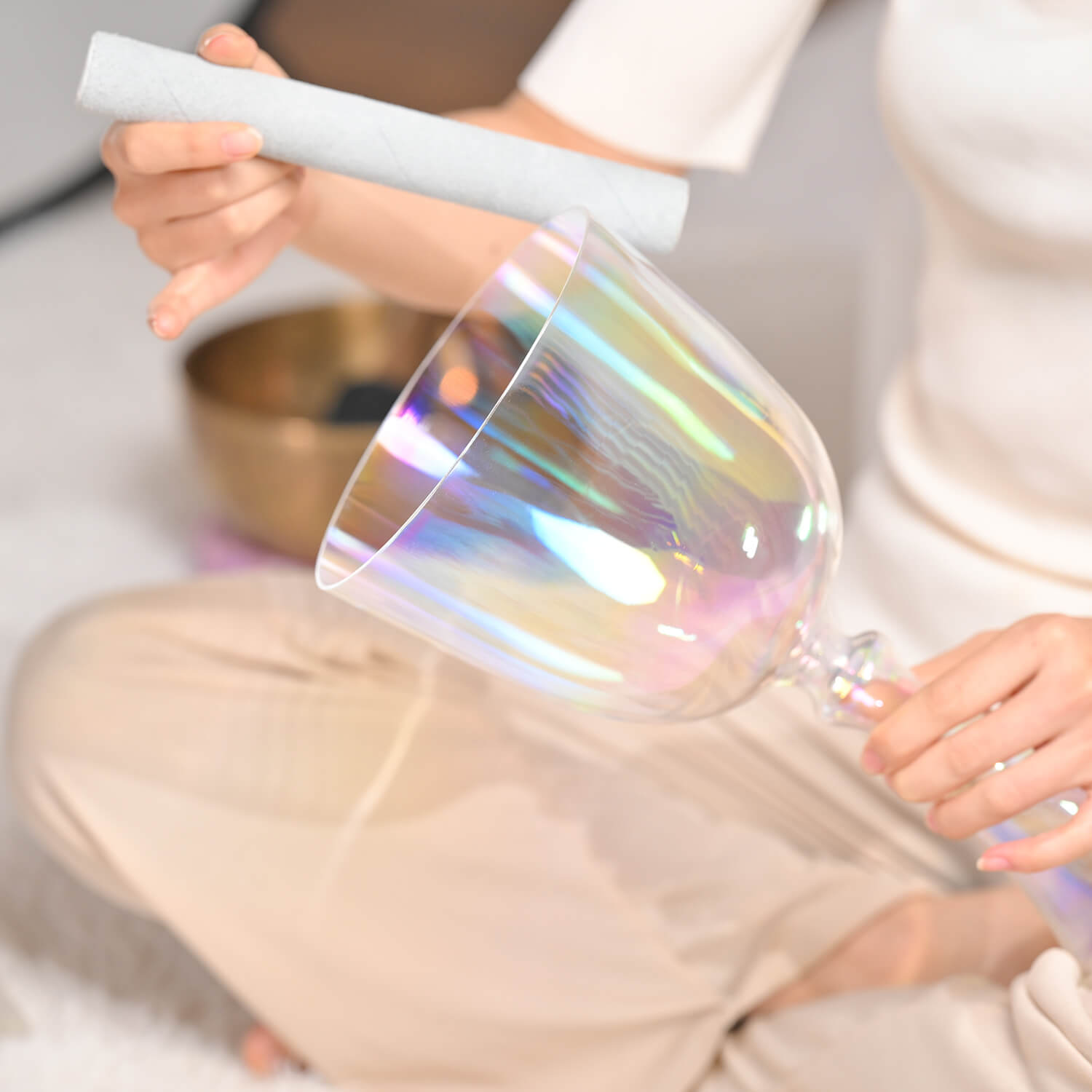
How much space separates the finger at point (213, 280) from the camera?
1.46 ft

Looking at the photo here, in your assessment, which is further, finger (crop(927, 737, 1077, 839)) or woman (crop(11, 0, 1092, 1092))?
woman (crop(11, 0, 1092, 1092))

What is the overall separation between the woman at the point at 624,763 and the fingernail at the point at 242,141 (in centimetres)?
12

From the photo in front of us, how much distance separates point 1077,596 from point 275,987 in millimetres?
430

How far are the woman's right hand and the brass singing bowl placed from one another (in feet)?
1.98

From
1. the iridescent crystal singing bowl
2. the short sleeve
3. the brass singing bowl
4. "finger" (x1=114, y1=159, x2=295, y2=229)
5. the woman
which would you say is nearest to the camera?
the iridescent crystal singing bowl

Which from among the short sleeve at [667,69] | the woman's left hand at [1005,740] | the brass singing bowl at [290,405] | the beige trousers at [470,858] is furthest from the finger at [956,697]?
the brass singing bowl at [290,405]

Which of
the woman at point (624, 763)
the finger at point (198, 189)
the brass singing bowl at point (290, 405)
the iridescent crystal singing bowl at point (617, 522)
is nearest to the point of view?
the iridescent crystal singing bowl at point (617, 522)

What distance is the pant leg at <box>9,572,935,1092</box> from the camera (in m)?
0.64

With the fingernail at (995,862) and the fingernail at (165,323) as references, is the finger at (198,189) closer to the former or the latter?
the fingernail at (165,323)

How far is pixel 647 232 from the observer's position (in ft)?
1.38

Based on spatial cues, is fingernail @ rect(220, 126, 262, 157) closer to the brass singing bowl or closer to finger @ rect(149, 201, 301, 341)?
finger @ rect(149, 201, 301, 341)

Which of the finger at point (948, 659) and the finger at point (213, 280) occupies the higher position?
the finger at point (213, 280)

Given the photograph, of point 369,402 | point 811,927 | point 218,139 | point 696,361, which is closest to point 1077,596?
point 811,927

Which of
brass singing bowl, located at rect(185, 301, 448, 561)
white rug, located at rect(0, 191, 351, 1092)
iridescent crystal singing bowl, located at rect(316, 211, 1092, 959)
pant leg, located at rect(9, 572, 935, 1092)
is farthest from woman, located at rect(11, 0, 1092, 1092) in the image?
brass singing bowl, located at rect(185, 301, 448, 561)
